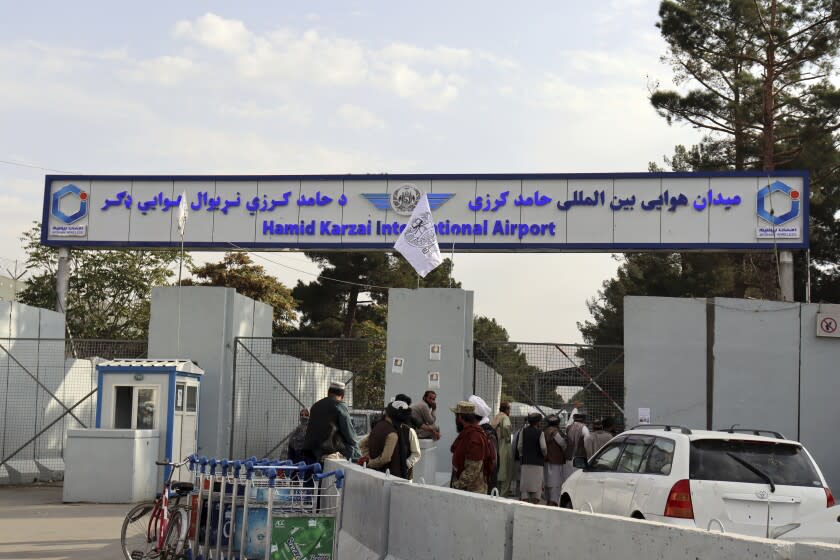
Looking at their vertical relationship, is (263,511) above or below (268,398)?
below

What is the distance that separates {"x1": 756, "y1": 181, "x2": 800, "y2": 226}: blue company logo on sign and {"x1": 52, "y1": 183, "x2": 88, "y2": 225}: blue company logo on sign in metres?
15.0

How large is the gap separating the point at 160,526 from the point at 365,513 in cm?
207

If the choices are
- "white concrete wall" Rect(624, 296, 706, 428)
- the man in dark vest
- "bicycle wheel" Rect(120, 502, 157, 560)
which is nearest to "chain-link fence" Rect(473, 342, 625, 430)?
"white concrete wall" Rect(624, 296, 706, 428)

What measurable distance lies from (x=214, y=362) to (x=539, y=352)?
6.10m

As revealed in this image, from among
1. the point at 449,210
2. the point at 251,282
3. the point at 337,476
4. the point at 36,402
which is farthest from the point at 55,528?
the point at 251,282

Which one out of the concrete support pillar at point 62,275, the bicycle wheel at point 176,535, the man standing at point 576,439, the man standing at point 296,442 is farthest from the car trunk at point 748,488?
the concrete support pillar at point 62,275

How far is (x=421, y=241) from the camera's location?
68.8ft

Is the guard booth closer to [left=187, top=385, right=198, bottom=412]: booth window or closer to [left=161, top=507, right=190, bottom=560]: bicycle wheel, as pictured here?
[left=187, top=385, right=198, bottom=412]: booth window

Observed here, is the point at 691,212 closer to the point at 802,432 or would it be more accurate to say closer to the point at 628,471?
the point at 802,432

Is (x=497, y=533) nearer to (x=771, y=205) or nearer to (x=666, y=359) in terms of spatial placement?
(x=666, y=359)

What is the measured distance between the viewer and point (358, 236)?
24.0 metres

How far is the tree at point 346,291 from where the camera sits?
57406 millimetres

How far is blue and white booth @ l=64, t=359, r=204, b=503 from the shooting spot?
17672mm

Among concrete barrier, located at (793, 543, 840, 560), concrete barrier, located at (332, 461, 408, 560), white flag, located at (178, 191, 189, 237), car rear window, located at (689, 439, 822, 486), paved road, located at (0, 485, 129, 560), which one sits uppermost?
white flag, located at (178, 191, 189, 237)
